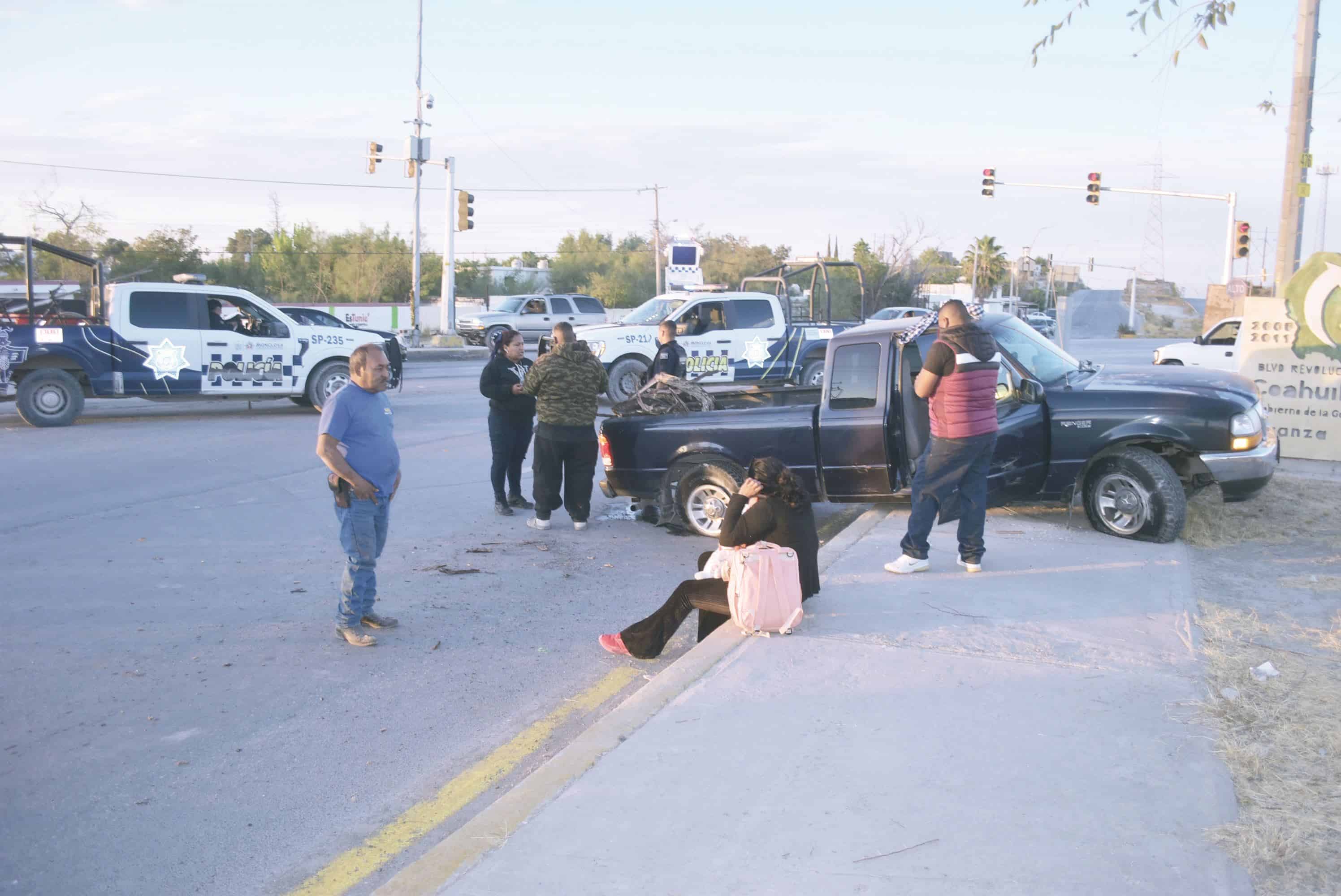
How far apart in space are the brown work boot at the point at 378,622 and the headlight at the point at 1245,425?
599 centimetres

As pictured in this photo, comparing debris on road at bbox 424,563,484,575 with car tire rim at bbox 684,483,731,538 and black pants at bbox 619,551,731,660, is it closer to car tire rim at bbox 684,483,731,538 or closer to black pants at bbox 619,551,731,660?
car tire rim at bbox 684,483,731,538

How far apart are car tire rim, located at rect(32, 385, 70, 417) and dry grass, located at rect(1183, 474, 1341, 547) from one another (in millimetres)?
14241

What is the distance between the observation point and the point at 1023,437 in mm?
8391

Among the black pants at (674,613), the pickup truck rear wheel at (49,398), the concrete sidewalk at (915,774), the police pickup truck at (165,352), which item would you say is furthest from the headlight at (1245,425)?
the pickup truck rear wheel at (49,398)

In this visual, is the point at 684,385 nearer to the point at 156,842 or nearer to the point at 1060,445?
the point at 1060,445

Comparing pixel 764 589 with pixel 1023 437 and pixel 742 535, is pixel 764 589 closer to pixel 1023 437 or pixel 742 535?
pixel 742 535

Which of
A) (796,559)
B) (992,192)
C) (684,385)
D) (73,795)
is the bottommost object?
A: (73,795)

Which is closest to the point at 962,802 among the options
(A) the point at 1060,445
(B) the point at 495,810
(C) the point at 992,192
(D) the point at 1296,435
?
(B) the point at 495,810

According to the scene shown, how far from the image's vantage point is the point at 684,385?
9.92 metres

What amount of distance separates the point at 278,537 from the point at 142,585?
1.60 meters

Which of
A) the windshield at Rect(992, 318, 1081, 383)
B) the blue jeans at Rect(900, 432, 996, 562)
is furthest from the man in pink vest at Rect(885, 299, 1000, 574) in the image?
the windshield at Rect(992, 318, 1081, 383)

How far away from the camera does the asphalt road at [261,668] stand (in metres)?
4.17

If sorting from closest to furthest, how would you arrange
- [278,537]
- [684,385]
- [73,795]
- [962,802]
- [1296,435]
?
[962,802] < [73,795] < [278,537] < [684,385] < [1296,435]

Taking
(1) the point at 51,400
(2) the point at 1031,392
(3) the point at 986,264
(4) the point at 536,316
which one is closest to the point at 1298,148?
(2) the point at 1031,392
